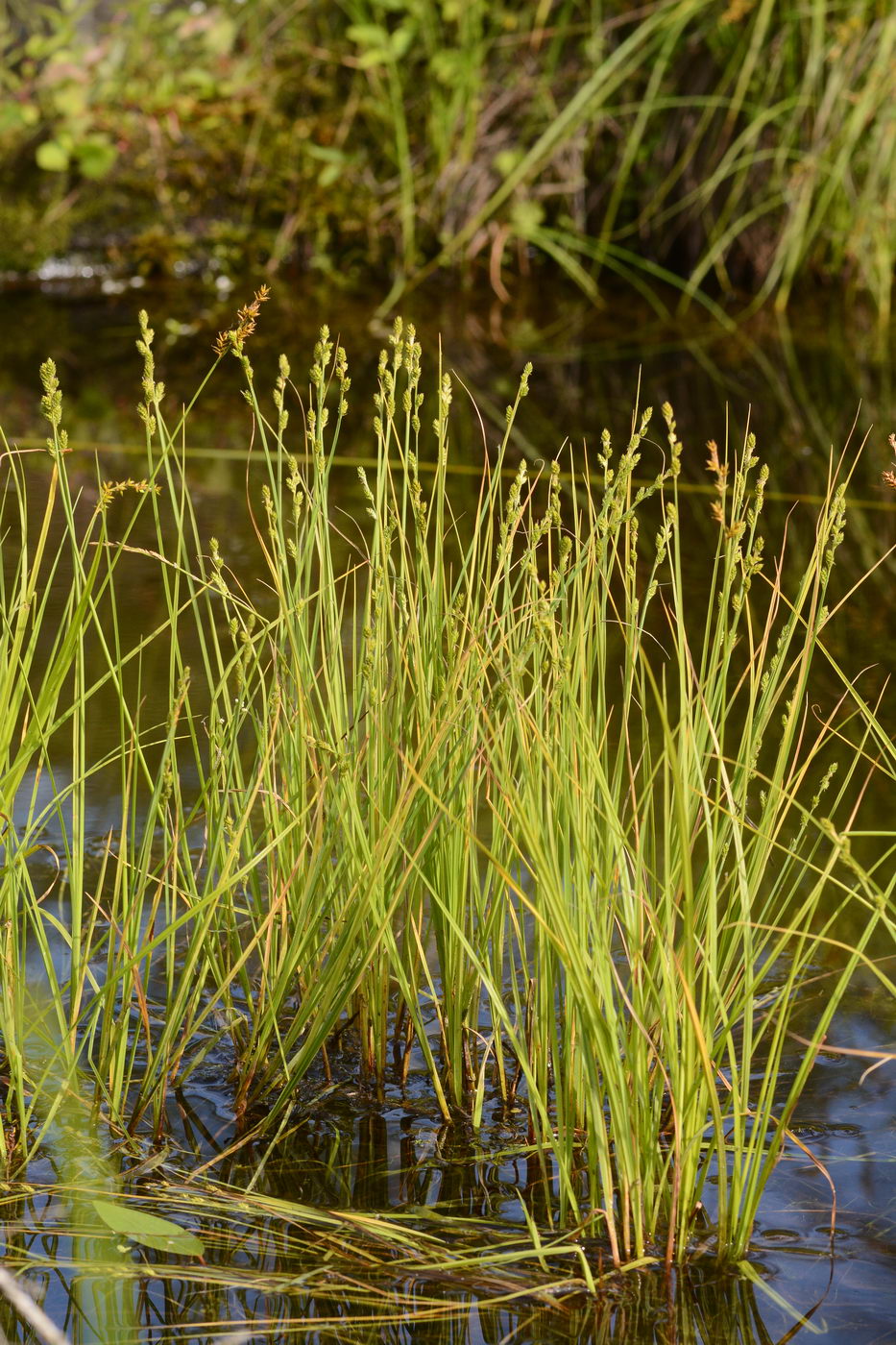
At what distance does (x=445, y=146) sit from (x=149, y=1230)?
4126mm

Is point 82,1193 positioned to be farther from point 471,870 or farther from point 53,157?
point 53,157

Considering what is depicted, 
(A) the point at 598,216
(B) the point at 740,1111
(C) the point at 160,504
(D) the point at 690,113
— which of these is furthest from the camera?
(A) the point at 598,216

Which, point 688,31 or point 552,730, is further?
point 688,31

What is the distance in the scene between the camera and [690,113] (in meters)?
4.77

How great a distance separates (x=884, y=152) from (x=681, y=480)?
5.81 feet

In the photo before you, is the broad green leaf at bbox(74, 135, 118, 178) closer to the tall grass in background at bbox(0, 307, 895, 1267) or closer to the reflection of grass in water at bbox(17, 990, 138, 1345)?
the tall grass in background at bbox(0, 307, 895, 1267)

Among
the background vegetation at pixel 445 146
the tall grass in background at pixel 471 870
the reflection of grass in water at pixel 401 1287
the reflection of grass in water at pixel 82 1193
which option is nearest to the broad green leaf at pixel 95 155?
the background vegetation at pixel 445 146

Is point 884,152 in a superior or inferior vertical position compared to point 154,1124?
superior

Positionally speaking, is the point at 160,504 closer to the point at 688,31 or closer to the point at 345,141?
the point at 345,141

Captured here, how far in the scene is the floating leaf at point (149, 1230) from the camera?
118 centimetres

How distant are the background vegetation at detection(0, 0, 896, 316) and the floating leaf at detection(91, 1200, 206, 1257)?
3.76 meters

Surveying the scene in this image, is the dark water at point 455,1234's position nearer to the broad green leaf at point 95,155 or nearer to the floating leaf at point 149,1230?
the floating leaf at point 149,1230

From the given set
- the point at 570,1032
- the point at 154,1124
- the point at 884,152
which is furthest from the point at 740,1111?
the point at 884,152

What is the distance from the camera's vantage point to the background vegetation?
4.63 m
